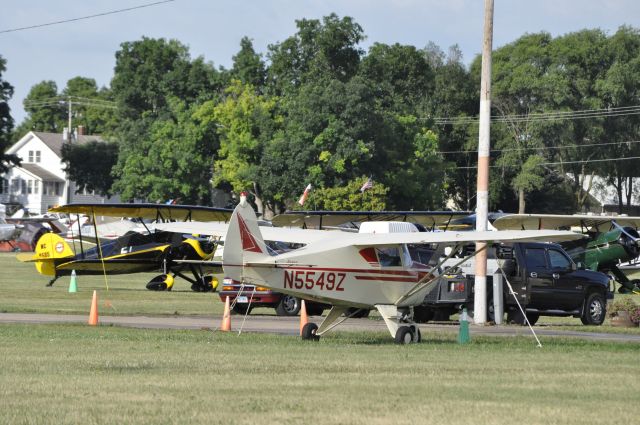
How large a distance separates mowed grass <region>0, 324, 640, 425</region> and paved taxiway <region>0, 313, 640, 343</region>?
2941mm

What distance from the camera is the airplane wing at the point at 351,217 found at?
4578cm

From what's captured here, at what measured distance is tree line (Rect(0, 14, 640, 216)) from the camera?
8625 centimetres

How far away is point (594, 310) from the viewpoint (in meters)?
28.5

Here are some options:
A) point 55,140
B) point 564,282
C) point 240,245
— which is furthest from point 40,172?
point 240,245

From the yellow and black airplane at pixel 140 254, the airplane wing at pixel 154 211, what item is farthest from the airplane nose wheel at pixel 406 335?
the yellow and black airplane at pixel 140 254

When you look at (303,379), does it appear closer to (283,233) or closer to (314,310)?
(283,233)

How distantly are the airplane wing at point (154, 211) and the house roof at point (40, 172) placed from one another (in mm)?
93122

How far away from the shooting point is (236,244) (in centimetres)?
1927

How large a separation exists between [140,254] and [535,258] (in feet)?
57.5

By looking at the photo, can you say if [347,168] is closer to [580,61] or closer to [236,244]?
[580,61]

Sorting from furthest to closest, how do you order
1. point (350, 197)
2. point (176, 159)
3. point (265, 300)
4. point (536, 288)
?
point (176, 159), point (350, 197), point (265, 300), point (536, 288)

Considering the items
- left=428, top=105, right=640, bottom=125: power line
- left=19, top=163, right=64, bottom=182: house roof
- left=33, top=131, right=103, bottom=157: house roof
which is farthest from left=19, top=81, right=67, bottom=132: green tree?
left=428, top=105, right=640, bottom=125: power line

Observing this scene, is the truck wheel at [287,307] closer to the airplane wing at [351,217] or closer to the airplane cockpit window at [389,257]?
the airplane cockpit window at [389,257]

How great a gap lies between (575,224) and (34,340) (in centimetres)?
2961
